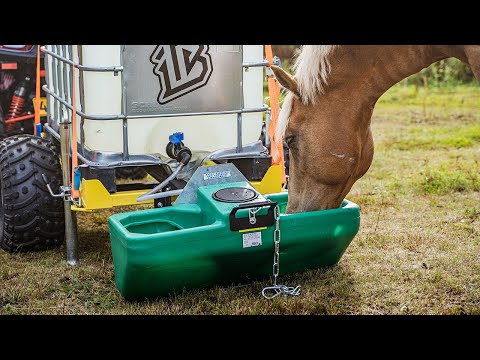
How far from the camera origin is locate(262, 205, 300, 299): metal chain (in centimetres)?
316

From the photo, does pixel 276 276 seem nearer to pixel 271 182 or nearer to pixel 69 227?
pixel 271 182

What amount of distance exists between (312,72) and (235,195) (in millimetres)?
734

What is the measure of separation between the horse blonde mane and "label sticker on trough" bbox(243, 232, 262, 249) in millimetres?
647

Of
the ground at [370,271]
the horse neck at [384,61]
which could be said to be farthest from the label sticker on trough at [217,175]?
the horse neck at [384,61]

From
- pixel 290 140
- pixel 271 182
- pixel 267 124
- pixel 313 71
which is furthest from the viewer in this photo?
pixel 267 124

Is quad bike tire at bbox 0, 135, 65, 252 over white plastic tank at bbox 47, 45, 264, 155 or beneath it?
beneath

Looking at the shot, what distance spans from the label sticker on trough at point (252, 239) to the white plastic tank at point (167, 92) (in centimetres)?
77

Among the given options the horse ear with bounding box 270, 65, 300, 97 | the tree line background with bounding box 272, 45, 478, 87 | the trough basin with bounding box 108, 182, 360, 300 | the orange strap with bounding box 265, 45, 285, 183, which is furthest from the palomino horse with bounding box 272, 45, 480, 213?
the tree line background with bounding box 272, 45, 478, 87

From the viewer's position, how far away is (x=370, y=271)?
359cm

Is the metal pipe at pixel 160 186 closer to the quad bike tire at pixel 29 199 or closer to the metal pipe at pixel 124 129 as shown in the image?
the metal pipe at pixel 124 129

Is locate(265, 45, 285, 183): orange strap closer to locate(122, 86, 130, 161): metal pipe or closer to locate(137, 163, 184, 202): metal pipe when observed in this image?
locate(137, 163, 184, 202): metal pipe

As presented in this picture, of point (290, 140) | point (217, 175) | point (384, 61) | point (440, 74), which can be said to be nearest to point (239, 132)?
point (217, 175)

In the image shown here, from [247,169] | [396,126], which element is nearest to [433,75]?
[396,126]

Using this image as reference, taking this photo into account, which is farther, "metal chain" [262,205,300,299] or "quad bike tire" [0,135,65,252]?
"quad bike tire" [0,135,65,252]
